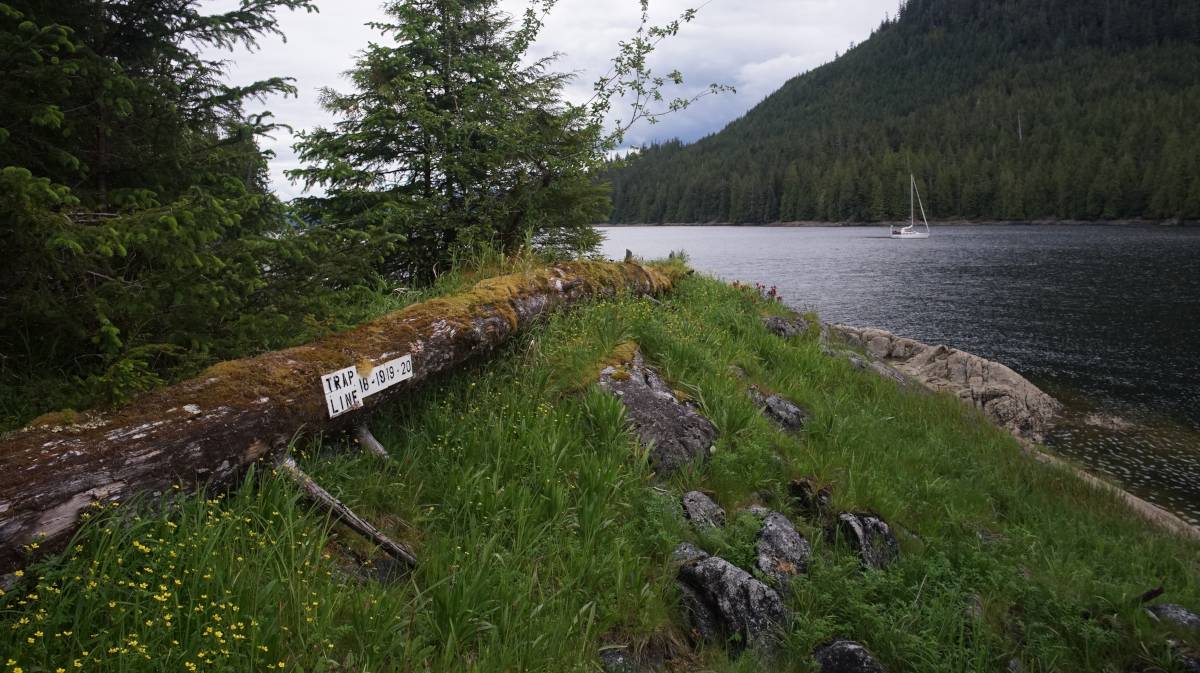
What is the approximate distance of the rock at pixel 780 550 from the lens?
4223 mm

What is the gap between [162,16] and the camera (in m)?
4.19

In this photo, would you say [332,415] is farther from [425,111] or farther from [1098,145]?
[1098,145]

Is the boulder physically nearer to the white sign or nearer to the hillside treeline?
the white sign

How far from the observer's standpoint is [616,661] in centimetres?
331

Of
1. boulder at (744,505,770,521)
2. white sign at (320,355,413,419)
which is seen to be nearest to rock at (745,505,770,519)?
boulder at (744,505,770,521)

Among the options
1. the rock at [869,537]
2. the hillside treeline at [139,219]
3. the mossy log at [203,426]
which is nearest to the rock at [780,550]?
the rock at [869,537]

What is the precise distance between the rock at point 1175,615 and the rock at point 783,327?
599cm

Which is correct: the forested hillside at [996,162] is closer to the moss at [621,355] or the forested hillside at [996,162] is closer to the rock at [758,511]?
the moss at [621,355]

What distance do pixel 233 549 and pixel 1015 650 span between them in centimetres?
462

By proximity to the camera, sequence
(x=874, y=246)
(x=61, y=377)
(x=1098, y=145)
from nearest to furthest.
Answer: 1. (x=61, y=377)
2. (x=874, y=246)
3. (x=1098, y=145)

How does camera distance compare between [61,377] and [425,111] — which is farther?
[425,111]

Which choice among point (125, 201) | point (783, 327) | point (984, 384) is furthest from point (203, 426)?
point (984, 384)

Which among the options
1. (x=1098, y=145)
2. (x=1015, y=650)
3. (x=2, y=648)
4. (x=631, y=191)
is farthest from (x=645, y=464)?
(x=631, y=191)

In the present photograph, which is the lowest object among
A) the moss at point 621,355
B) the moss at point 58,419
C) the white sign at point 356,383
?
the moss at point 621,355
